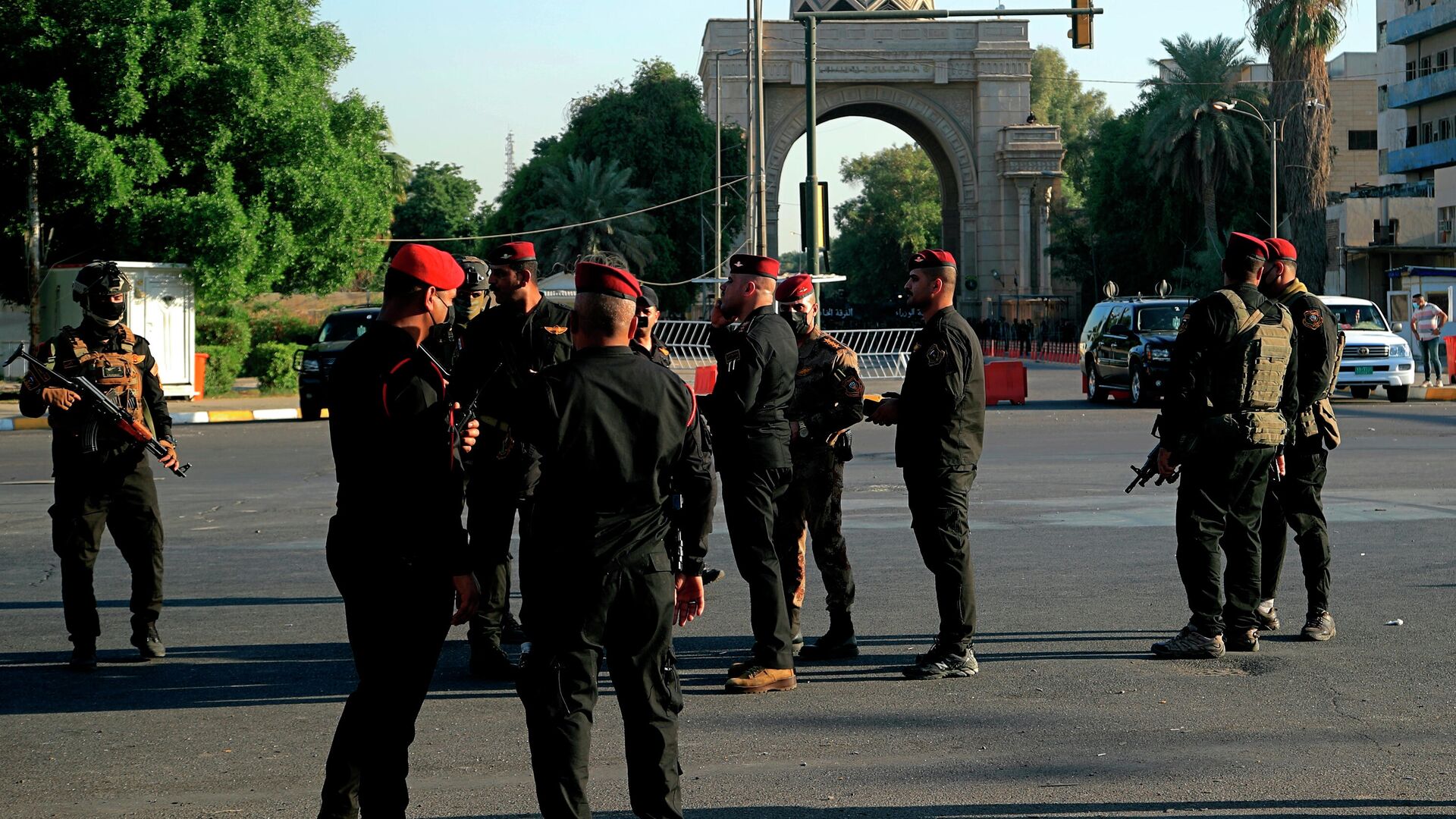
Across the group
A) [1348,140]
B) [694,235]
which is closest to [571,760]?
[694,235]

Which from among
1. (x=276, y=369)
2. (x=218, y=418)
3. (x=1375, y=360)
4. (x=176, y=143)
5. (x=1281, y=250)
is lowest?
(x=218, y=418)

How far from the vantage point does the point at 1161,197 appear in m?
65.0

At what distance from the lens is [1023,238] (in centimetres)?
7812

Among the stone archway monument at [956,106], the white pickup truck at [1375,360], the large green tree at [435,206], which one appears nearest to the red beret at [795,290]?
the white pickup truck at [1375,360]

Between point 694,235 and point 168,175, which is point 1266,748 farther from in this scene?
point 694,235

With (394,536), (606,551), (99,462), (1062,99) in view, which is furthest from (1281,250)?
(1062,99)

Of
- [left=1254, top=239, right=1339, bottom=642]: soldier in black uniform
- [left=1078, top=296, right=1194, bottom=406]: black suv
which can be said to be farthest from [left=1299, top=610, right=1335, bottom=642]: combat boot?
[left=1078, top=296, right=1194, bottom=406]: black suv

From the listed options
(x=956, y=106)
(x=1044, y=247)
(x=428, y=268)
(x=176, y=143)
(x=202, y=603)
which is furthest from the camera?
(x=1044, y=247)

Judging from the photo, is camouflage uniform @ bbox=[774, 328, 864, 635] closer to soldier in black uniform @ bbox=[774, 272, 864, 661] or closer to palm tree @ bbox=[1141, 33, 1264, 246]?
soldier in black uniform @ bbox=[774, 272, 864, 661]

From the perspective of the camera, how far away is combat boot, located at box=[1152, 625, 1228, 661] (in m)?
7.21

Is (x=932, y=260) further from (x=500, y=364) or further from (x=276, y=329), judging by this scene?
(x=276, y=329)

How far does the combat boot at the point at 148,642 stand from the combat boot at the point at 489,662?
160cm

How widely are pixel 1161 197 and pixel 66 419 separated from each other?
6181 centimetres

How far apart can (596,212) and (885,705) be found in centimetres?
5863
